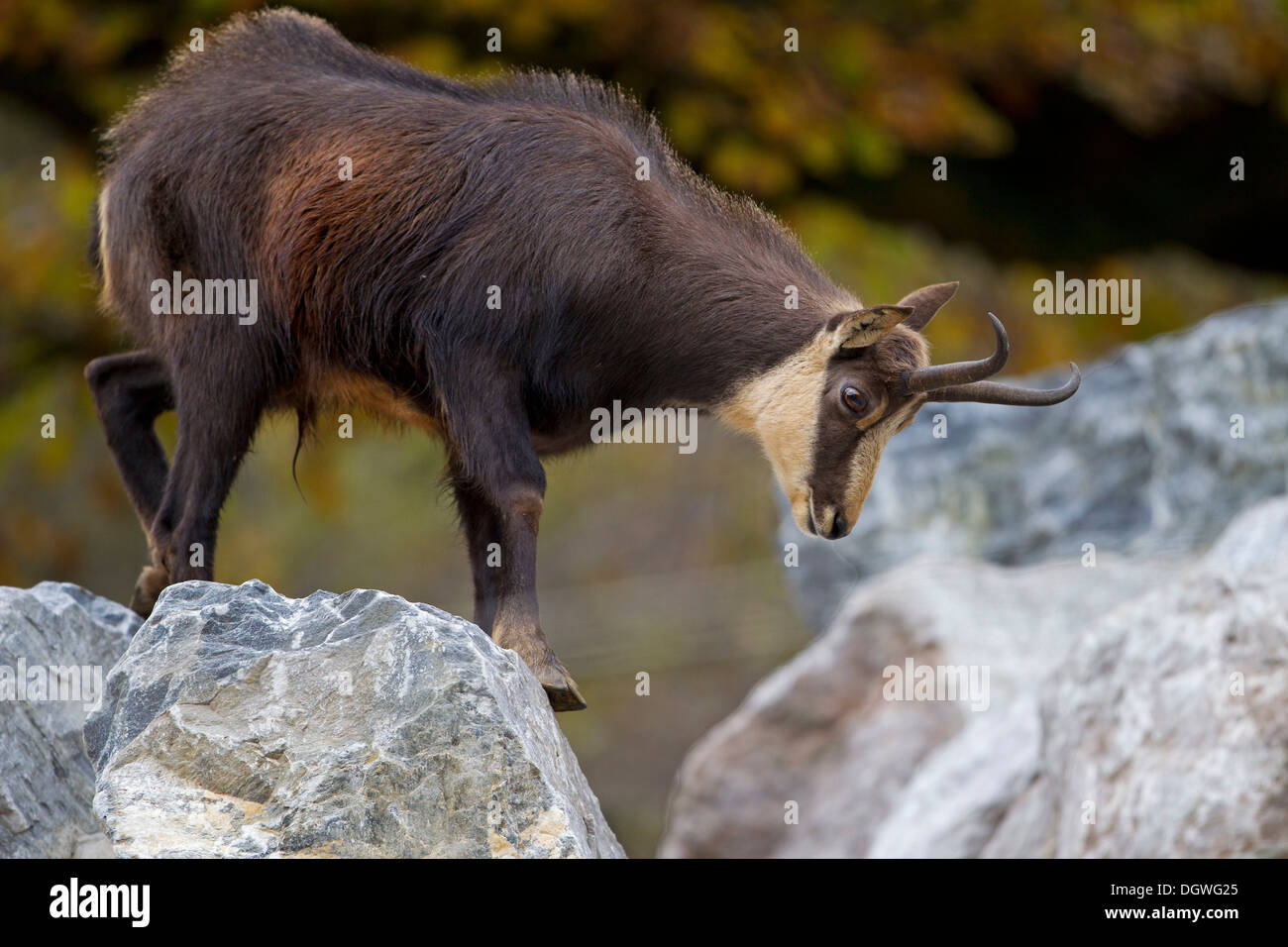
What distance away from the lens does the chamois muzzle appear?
5.06m

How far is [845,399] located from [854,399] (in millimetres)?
31

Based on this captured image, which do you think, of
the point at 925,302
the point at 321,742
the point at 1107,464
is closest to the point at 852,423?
the point at 925,302

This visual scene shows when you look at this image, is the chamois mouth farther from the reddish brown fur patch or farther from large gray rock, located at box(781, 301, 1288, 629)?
large gray rock, located at box(781, 301, 1288, 629)

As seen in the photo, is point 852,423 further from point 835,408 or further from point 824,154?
point 824,154

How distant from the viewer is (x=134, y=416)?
602 centimetres

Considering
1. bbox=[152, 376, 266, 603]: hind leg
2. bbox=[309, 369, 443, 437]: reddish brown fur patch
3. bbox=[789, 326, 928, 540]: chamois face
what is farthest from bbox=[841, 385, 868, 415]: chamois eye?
bbox=[152, 376, 266, 603]: hind leg

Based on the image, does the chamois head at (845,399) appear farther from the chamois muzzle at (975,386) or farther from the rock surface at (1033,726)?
the rock surface at (1033,726)

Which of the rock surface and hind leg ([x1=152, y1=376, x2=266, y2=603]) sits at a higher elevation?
hind leg ([x1=152, y1=376, x2=266, y2=603])

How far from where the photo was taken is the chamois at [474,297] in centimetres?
514

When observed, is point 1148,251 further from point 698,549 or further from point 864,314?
point 864,314

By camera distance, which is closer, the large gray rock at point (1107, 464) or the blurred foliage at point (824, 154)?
the large gray rock at point (1107, 464)

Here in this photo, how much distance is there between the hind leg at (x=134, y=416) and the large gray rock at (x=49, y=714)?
0.53m

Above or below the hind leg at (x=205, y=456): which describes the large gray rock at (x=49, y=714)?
below

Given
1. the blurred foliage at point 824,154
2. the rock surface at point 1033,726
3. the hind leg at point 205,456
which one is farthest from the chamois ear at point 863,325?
the blurred foliage at point 824,154
